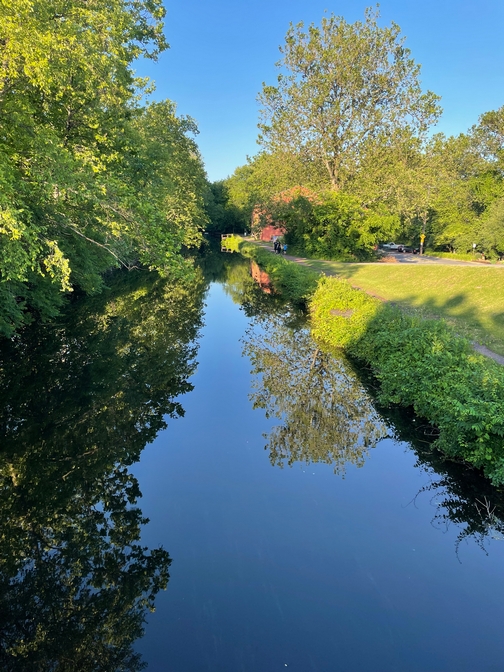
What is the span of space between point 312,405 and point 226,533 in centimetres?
495

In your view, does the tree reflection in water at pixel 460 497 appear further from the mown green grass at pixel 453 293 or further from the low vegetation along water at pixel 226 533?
the mown green grass at pixel 453 293

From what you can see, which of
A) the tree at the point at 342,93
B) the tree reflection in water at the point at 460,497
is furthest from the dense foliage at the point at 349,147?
the tree reflection in water at the point at 460,497

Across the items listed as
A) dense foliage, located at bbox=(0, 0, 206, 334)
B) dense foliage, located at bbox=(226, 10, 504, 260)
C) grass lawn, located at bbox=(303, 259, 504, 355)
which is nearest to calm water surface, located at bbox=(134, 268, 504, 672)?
dense foliage, located at bbox=(0, 0, 206, 334)

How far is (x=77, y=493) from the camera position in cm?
721

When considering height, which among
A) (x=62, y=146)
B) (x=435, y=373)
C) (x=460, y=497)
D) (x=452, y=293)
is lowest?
(x=460, y=497)

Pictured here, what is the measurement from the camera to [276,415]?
33.6 ft

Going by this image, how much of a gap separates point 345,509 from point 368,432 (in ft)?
9.42

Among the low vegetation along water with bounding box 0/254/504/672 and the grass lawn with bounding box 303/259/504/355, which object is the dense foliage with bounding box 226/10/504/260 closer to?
the grass lawn with bounding box 303/259/504/355

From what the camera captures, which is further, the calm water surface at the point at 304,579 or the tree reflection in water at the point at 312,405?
the tree reflection in water at the point at 312,405

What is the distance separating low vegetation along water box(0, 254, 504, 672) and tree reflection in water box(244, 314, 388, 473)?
64mm

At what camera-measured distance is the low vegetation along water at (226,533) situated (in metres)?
4.63

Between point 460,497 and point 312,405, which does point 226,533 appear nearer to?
point 460,497

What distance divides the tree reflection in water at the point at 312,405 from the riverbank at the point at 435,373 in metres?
0.87

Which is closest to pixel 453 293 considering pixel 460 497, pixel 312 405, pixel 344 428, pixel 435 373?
pixel 435 373
